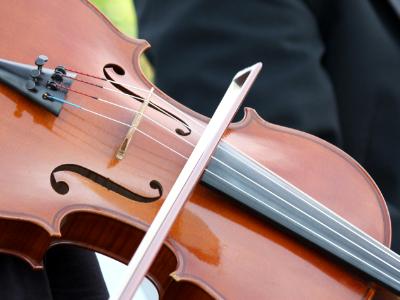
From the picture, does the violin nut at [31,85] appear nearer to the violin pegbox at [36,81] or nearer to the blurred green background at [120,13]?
the violin pegbox at [36,81]

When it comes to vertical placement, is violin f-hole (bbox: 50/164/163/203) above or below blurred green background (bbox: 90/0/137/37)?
below

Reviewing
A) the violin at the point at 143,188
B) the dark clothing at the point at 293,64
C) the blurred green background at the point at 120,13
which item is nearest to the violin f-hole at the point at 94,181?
the violin at the point at 143,188

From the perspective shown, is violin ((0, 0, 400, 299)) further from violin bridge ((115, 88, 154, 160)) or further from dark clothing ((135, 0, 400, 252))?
dark clothing ((135, 0, 400, 252))

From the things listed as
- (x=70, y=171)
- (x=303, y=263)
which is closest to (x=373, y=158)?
(x=303, y=263)

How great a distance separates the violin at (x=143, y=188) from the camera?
2.45 ft

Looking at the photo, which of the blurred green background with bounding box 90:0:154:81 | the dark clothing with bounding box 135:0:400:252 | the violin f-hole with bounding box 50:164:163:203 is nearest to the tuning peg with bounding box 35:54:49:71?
the violin f-hole with bounding box 50:164:163:203

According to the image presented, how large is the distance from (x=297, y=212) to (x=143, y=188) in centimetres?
19

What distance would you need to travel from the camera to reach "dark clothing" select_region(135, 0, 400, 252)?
1245mm

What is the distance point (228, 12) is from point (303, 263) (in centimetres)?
58

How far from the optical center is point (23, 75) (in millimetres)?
770

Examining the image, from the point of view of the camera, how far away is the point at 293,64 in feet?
4.13

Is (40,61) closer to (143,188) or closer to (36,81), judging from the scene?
(36,81)

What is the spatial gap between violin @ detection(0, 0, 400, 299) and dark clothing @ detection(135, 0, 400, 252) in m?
0.34

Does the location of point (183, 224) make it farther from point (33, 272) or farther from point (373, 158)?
point (373, 158)
